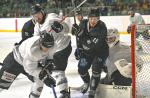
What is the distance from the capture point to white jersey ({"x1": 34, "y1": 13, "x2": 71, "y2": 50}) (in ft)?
13.1

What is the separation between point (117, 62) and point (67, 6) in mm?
7416

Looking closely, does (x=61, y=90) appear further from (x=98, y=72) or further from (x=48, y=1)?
(x=48, y=1)

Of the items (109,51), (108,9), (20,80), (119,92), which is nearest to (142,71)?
(119,92)

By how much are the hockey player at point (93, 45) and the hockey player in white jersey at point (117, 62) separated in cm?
10

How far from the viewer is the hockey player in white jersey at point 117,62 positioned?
12.4 feet


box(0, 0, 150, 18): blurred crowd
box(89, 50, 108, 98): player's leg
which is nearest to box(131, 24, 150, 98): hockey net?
box(89, 50, 108, 98): player's leg

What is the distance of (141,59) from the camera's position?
341 centimetres

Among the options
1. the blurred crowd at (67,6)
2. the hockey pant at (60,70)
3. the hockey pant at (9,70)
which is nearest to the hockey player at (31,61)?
the hockey pant at (9,70)

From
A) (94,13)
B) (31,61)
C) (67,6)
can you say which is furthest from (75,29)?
(67,6)

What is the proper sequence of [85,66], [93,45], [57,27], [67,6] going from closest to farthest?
[57,27]
[93,45]
[85,66]
[67,6]

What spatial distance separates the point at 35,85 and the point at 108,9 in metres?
7.36

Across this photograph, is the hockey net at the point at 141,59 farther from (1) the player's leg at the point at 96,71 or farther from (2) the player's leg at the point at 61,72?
(2) the player's leg at the point at 61,72

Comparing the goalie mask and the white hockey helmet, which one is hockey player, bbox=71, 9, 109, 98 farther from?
the goalie mask

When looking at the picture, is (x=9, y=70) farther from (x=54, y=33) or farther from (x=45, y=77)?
(x=54, y=33)
